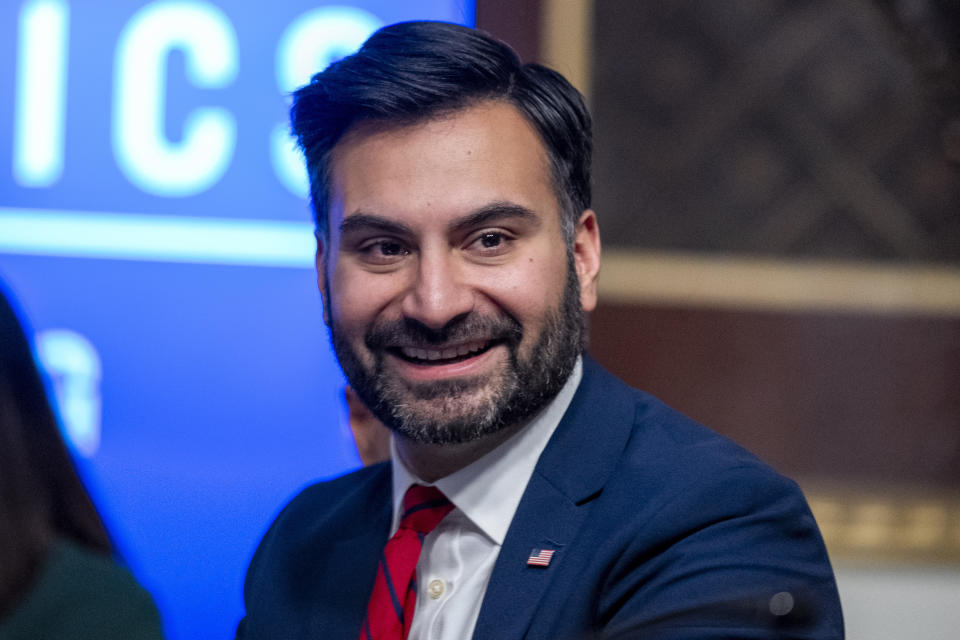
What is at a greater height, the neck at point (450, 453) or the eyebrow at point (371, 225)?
the eyebrow at point (371, 225)

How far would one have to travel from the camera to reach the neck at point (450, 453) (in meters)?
1.48

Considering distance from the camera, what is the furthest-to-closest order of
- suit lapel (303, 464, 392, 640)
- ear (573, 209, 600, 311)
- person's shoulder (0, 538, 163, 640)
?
ear (573, 209, 600, 311) → suit lapel (303, 464, 392, 640) → person's shoulder (0, 538, 163, 640)

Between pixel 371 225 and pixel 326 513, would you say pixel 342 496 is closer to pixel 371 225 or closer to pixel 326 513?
pixel 326 513

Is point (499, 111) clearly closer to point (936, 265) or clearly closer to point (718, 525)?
point (718, 525)

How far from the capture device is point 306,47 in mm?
2441

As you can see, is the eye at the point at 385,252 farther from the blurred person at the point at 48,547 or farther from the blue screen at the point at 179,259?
the blue screen at the point at 179,259

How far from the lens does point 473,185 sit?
1.43m

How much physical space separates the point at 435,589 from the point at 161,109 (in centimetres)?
151

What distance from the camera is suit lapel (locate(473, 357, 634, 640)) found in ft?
4.27

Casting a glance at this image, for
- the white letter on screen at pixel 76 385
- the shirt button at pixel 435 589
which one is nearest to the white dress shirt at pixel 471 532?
the shirt button at pixel 435 589

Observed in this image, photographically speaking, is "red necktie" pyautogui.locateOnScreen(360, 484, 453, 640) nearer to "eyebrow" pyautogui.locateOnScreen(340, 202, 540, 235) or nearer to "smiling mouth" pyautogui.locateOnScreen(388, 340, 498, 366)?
"smiling mouth" pyautogui.locateOnScreen(388, 340, 498, 366)

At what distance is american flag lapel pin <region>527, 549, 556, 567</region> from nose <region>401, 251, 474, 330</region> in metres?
0.34

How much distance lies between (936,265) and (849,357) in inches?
13.6

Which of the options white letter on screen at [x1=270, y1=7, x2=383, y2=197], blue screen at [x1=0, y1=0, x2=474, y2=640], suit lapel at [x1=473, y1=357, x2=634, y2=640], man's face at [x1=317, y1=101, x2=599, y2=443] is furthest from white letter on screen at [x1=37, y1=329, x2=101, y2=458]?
suit lapel at [x1=473, y1=357, x2=634, y2=640]
